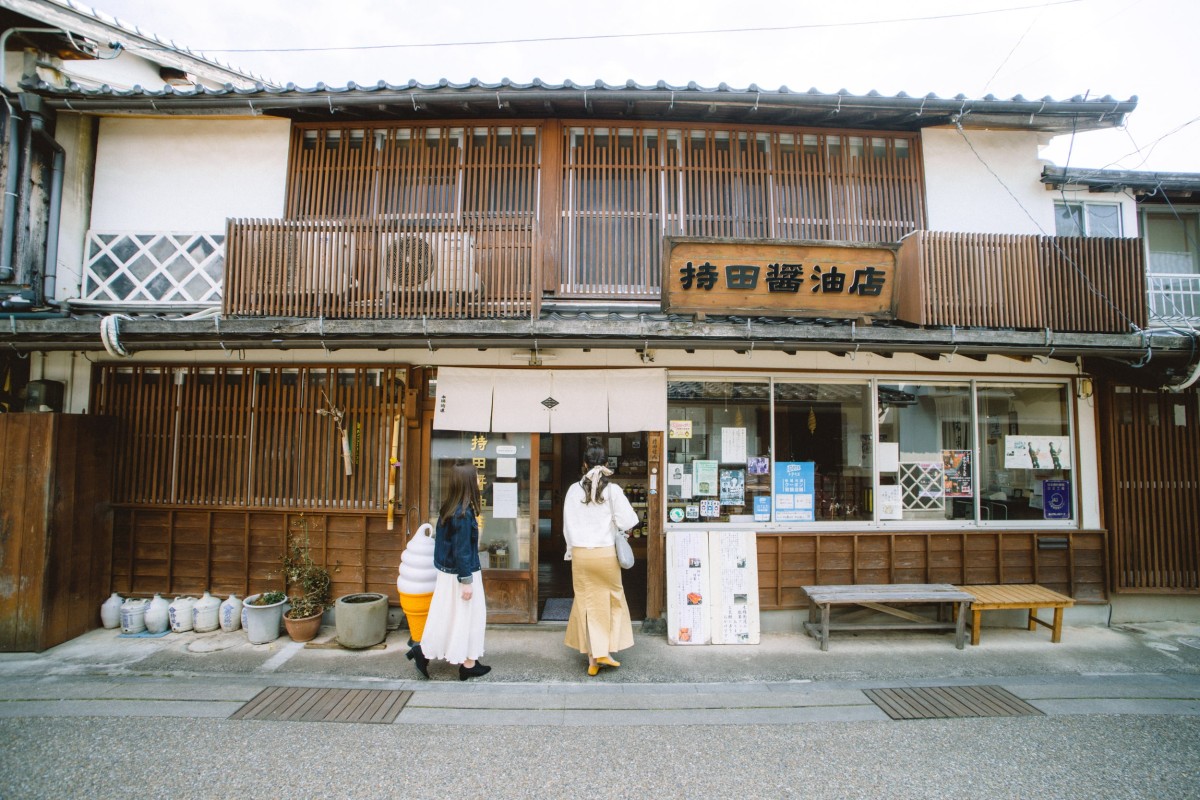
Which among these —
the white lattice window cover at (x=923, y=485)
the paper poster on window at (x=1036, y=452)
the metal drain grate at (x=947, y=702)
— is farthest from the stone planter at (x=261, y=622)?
the paper poster on window at (x=1036, y=452)

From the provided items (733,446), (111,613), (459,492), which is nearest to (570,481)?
(733,446)

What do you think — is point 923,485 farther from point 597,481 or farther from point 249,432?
point 249,432

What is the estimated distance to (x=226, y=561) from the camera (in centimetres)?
751

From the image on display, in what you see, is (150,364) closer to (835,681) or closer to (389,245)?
(389,245)

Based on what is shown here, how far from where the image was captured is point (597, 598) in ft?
20.2

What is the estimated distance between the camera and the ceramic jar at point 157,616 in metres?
7.05

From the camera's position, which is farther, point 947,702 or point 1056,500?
point 1056,500

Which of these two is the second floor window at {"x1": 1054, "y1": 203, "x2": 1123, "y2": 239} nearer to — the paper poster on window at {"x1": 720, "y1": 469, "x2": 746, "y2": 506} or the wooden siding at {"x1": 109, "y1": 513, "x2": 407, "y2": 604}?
the paper poster on window at {"x1": 720, "y1": 469, "x2": 746, "y2": 506}

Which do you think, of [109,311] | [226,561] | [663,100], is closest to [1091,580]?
[663,100]

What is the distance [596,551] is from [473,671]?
1891mm

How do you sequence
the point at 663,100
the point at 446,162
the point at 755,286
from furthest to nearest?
the point at 446,162 → the point at 663,100 → the point at 755,286

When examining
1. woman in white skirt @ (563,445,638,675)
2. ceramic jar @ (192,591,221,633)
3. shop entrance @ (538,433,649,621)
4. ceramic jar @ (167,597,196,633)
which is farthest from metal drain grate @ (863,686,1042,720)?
Result: ceramic jar @ (167,597,196,633)

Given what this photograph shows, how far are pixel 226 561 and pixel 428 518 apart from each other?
2901 millimetres

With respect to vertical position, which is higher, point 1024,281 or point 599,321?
point 1024,281
